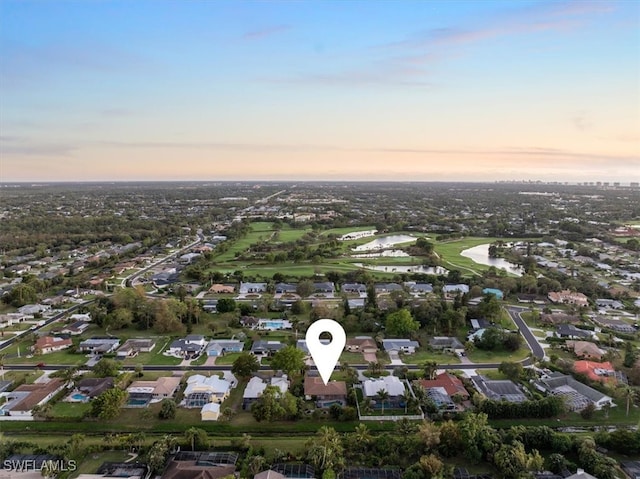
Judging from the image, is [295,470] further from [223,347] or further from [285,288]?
[285,288]

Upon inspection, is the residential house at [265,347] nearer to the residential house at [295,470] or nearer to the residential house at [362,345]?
the residential house at [362,345]

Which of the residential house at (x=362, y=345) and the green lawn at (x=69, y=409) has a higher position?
the green lawn at (x=69, y=409)

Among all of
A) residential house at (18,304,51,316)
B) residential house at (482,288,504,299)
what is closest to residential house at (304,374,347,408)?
residential house at (482,288,504,299)

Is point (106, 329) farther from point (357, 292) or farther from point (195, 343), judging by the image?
point (357, 292)

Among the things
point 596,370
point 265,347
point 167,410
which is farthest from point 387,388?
point 596,370

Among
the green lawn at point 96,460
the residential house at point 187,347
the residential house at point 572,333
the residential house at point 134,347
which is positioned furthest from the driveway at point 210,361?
the residential house at point 572,333

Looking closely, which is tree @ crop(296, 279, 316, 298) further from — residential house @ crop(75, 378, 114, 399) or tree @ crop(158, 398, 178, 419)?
tree @ crop(158, 398, 178, 419)
